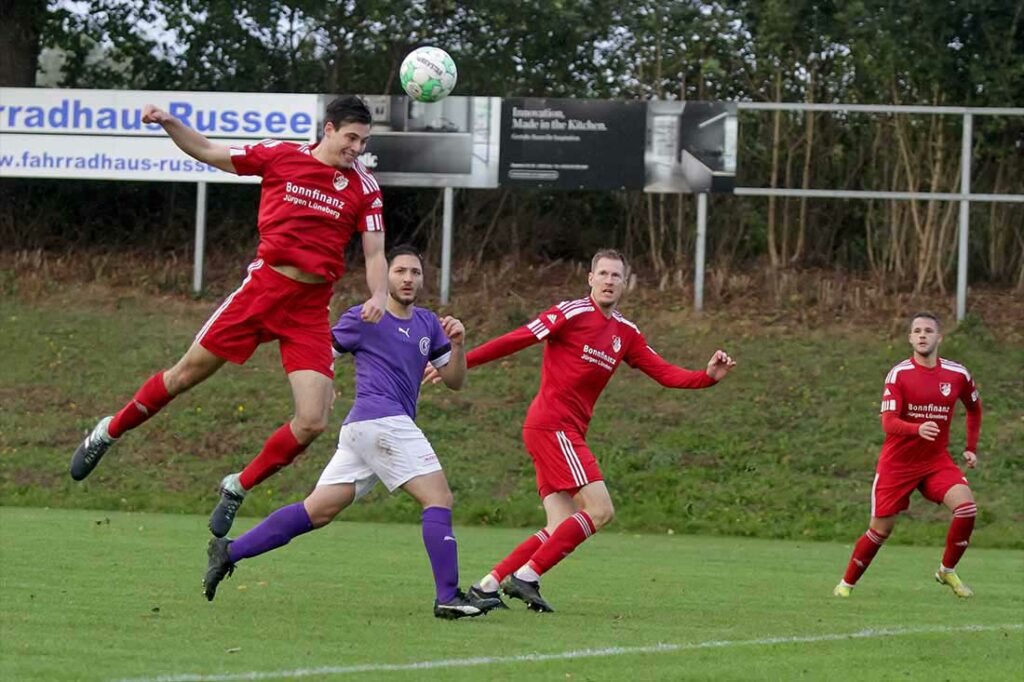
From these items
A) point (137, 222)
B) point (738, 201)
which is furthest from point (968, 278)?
point (137, 222)

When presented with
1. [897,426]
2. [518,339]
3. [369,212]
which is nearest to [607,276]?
[518,339]

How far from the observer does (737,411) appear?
19594mm

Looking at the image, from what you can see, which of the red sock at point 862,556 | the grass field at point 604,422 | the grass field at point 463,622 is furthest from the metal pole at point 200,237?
the red sock at point 862,556

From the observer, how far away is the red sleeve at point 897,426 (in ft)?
37.3

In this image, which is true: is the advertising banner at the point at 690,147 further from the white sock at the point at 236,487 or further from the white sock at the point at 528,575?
the white sock at the point at 236,487

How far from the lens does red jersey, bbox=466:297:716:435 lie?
9797 millimetres

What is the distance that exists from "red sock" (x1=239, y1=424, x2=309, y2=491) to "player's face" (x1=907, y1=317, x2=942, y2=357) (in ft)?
16.7

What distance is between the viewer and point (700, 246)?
21.4 meters

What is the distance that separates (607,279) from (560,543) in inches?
63.8

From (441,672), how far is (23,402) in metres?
14.5

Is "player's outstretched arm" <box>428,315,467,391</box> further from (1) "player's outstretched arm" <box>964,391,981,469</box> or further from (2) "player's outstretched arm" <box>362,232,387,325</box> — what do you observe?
(1) "player's outstretched arm" <box>964,391,981,469</box>

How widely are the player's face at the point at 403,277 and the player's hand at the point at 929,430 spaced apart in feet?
13.3

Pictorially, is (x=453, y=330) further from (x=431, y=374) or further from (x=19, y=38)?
(x=19, y=38)

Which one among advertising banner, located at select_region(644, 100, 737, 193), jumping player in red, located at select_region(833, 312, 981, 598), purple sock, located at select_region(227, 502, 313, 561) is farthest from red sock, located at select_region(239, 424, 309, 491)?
advertising banner, located at select_region(644, 100, 737, 193)
